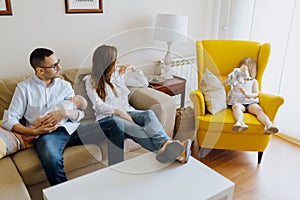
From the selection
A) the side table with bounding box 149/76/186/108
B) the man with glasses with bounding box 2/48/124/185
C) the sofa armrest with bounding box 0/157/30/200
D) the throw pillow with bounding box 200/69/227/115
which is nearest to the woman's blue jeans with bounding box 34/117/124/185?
the man with glasses with bounding box 2/48/124/185

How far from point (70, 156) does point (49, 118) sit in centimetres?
27

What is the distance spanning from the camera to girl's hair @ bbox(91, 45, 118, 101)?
5.08ft

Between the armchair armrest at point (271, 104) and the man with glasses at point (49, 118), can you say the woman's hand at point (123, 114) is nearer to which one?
the man with glasses at point (49, 118)

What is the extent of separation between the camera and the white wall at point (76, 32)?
1.99 meters

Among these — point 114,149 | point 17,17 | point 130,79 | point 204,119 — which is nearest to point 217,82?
point 204,119

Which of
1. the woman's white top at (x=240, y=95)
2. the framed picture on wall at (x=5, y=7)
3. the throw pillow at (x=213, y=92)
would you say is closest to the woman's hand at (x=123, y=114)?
the throw pillow at (x=213, y=92)

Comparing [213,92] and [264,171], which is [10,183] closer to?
[213,92]

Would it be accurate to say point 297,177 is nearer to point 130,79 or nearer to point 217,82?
Answer: point 217,82

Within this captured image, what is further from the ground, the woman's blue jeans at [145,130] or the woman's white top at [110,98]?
the woman's white top at [110,98]

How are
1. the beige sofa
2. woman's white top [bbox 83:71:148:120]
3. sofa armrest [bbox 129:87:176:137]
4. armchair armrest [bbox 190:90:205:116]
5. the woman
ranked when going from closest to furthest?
the beige sofa → the woman → woman's white top [bbox 83:71:148:120] → sofa armrest [bbox 129:87:176:137] → armchair armrest [bbox 190:90:205:116]

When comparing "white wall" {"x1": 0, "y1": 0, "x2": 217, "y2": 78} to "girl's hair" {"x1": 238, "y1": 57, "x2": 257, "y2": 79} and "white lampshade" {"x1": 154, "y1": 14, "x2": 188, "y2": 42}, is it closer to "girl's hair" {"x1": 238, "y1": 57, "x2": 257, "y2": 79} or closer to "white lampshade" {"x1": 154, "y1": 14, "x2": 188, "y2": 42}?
"white lampshade" {"x1": 154, "y1": 14, "x2": 188, "y2": 42}

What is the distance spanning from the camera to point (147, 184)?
1325 millimetres

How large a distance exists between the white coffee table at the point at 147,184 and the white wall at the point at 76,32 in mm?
685

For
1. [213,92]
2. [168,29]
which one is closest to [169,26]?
[168,29]
